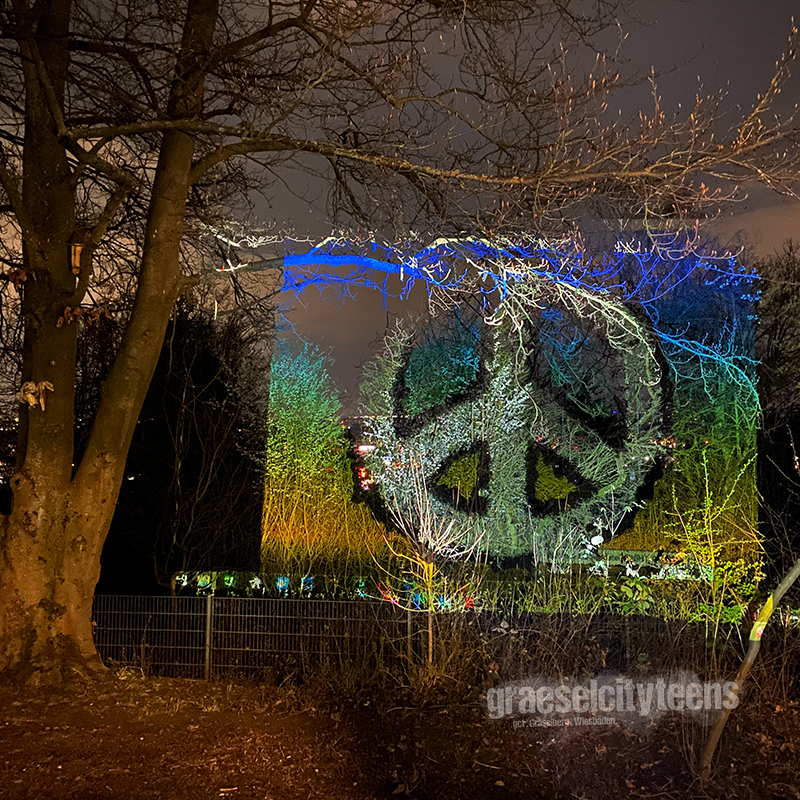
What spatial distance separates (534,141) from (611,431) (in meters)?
10.3

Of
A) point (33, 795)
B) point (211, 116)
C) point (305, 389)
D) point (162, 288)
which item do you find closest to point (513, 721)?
point (33, 795)

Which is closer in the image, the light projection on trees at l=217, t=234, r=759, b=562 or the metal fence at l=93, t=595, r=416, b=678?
the metal fence at l=93, t=595, r=416, b=678

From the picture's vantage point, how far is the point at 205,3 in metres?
6.61

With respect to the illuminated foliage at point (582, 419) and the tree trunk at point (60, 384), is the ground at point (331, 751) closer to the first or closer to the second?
the tree trunk at point (60, 384)

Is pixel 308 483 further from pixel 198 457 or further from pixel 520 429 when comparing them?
pixel 520 429

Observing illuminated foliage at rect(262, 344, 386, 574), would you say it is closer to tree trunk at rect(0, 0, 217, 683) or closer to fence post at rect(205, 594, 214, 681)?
fence post at rect(205, 594, 214, 681)

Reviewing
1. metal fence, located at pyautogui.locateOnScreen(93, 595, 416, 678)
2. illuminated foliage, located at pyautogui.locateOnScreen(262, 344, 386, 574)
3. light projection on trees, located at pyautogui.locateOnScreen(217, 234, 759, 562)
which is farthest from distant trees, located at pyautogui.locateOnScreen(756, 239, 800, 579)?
metal fence, located at pyautogui.locateOnScreen(93, 595, 416, 678)

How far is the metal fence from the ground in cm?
116

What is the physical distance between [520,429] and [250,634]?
8403 mm

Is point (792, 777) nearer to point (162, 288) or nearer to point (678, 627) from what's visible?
point (678, 627)

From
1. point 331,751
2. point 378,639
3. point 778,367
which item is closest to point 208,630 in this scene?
point 378,639

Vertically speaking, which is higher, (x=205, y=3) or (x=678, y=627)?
(x=205, y=3)

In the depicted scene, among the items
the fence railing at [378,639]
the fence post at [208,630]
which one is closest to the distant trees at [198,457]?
the fence railing at [378,639]

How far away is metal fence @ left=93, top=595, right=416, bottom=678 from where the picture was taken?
737 centimetres
